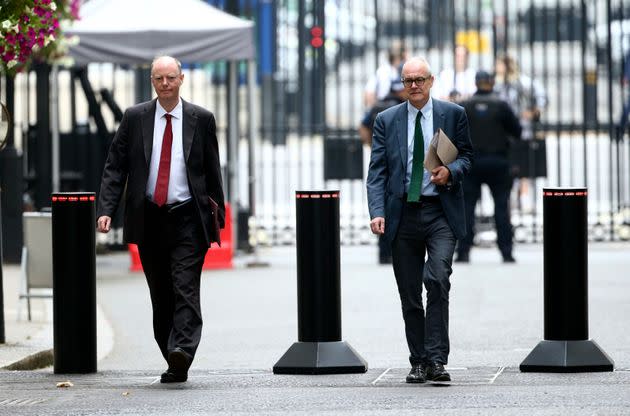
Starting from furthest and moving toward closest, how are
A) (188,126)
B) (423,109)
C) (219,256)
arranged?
(219,256) < (188,126) < (423,109)

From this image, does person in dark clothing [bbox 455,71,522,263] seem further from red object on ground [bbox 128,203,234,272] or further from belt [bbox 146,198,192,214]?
belt [bbox 146,198,192,214]

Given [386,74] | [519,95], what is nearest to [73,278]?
[386,74]

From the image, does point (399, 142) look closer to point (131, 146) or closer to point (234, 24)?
point (131, 146)

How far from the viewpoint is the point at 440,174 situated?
8875mm

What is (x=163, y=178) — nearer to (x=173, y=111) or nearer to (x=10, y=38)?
(x=173, y=111)

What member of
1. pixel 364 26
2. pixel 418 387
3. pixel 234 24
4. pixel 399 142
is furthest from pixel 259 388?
pixel 364 26

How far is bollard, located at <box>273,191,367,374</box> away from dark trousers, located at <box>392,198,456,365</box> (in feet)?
1.59

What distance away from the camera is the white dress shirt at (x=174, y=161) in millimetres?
9188

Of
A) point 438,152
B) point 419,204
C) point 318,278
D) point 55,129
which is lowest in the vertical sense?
point 318,278

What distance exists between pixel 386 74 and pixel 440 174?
977 cm

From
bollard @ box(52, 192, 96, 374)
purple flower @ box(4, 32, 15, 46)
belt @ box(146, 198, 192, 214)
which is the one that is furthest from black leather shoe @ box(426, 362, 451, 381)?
purple flower @ box(4, 32, 15, 46)

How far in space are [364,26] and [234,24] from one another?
4853mm

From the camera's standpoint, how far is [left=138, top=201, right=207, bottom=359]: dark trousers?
912 cm

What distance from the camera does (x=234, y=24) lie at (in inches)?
666
